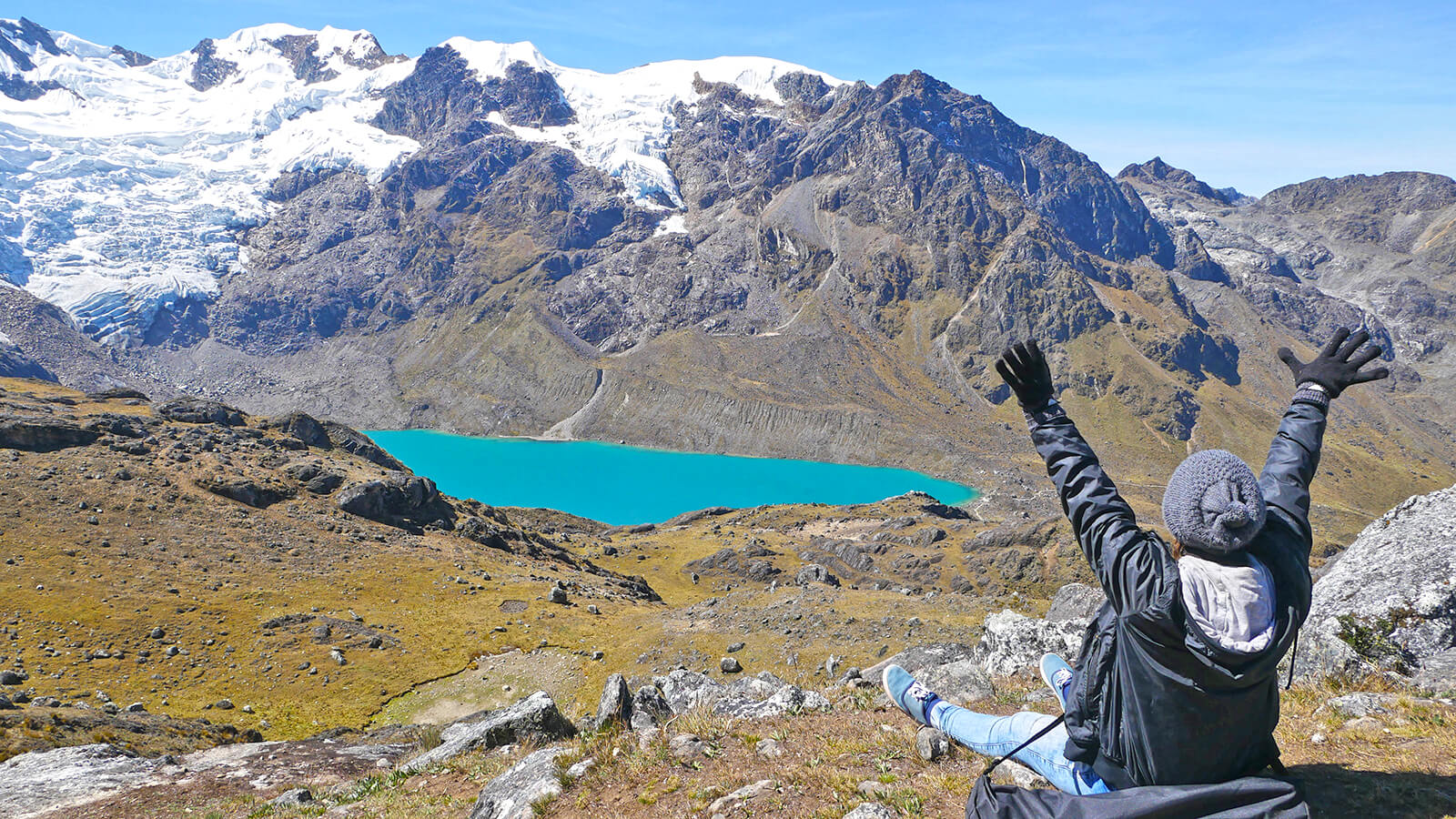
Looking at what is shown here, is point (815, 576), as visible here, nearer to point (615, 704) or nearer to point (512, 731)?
point (512, 731)

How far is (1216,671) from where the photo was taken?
14.2 ft

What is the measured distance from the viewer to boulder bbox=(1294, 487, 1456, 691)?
9802 millimetres

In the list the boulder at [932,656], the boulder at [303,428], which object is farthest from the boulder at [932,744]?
the boulder at [303,428]

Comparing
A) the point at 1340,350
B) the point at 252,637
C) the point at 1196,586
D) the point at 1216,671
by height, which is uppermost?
the point at 1340,350

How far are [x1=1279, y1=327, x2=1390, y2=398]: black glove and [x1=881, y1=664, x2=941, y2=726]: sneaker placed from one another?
16.4 ft

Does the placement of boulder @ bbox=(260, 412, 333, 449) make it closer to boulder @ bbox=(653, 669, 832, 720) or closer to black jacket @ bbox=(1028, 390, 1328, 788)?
boulder @ bbox=(653, 669, 832, 720)

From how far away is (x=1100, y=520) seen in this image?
16.1 ft

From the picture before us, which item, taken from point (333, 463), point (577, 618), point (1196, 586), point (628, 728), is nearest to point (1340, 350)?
point (1196, 586)

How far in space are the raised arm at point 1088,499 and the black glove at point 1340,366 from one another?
1.75 metres

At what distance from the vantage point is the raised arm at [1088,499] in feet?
15.1

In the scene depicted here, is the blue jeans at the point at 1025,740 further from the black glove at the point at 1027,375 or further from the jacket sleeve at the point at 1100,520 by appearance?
the black glove at the point at 1027,375

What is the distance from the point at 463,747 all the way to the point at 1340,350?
13.4 meters

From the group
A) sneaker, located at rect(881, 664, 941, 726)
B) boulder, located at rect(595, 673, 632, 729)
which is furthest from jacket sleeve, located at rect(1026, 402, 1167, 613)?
boulder, located at rect(595, 673, 632, 729)

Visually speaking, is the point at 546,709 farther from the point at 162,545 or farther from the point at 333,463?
the point at 333,463
